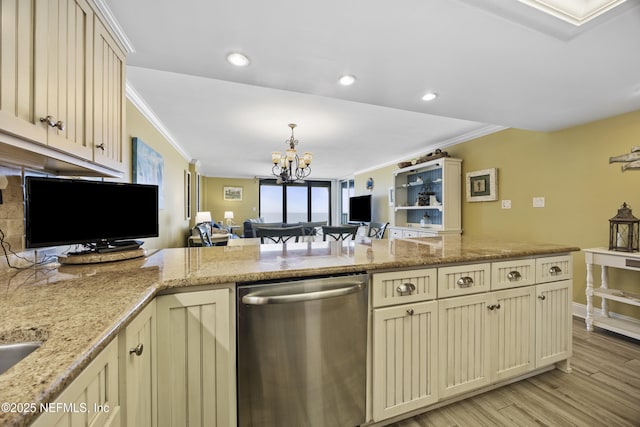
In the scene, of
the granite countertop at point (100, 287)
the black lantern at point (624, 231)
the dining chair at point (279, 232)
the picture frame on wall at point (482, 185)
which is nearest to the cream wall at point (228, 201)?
the dining chair at point (279, 232)

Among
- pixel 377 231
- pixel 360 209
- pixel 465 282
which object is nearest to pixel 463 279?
pixel 465 282

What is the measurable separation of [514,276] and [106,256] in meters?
2.38

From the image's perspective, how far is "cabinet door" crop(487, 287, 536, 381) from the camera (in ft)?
5.32

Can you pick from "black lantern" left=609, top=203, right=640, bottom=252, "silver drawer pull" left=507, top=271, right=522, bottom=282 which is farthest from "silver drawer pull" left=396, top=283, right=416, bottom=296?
"black lantern" left=609, top=203, right=640, bottom=252

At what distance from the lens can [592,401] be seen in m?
1.65

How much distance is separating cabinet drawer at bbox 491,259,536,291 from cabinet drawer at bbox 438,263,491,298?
0.19ft

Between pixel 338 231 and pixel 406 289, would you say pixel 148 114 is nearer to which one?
pixel 338 231

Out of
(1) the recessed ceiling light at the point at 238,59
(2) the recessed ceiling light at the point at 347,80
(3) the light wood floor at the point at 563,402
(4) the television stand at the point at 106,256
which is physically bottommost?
(3) the light wood floor at the point at 563,402

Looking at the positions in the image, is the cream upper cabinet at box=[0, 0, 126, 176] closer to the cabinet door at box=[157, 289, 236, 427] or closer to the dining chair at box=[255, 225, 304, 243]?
the cabinet door at box=[157, 289, 236, 427]

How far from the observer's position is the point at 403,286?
1.39m

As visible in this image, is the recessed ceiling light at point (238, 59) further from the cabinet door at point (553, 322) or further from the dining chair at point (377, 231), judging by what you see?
the dining chair at point (377, 231)

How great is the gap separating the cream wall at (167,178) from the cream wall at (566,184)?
4606 mm

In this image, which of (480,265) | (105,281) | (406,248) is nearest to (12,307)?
(105,281)

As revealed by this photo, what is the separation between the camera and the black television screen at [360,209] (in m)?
7.19
